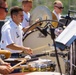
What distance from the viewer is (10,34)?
5324 mm

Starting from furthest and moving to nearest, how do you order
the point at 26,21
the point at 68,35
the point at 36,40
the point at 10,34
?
the point at 26,21
the point at 36,40
the point at 10,34
the point at 68,35

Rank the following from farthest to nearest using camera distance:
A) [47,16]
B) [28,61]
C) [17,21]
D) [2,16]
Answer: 1. [47,16]
2. [17,21]
3. [2,16]
4. [28,61]

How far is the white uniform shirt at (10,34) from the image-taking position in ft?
17.4

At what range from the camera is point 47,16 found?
6.19m

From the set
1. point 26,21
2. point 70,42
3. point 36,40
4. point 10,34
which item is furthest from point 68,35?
point 26,21

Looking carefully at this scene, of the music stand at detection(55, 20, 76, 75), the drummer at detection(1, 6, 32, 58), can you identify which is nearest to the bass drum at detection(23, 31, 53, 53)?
the drummer at detection(1, 6, 32, 58)

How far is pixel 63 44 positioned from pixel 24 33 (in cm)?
237

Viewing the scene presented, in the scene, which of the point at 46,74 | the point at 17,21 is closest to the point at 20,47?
the point at 17,21

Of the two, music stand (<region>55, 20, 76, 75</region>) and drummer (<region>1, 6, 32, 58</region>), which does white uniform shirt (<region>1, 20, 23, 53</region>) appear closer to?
drummer (<region>1, 6, 32, 58</region>)

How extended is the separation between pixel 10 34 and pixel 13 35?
0.05 m

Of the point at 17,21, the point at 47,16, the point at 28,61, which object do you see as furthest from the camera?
the point at 47,16

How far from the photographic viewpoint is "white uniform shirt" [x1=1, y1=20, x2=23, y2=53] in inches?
209

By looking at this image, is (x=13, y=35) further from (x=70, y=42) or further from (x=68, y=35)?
(x=70, y=42)

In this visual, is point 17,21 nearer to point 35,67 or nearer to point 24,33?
point 24,33
